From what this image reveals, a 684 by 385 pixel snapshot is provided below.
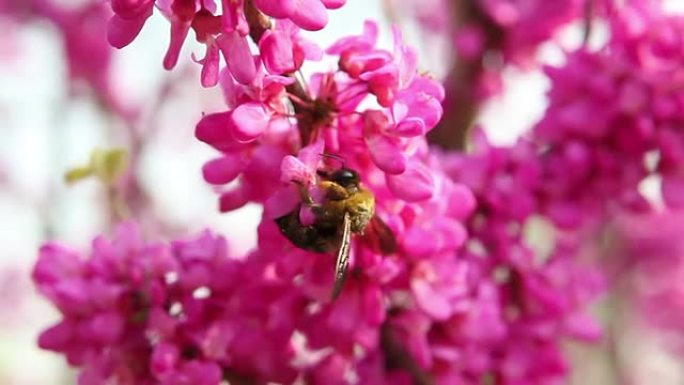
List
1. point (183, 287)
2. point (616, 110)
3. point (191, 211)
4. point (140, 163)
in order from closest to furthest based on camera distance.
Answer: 1. point (183, 287)
2. point (616, 110)
3. point (140, 163)
4. point (191, 211)

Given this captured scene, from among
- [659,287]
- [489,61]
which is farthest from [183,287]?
[659,287]

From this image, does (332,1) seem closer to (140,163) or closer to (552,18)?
(552,18)

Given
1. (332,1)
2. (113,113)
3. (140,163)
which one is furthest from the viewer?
(113,113)

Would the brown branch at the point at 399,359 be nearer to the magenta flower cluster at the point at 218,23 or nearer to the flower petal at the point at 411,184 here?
the flower petal at the point at 411,184

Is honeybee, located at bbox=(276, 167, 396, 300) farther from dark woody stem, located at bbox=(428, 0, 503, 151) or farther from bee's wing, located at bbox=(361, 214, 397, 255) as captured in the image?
dark woody stem, located at bbox=(428, 0, 503, 151)

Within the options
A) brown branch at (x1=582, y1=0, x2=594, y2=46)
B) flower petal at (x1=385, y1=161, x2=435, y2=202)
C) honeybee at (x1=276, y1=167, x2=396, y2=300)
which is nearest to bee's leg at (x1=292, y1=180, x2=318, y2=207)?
honeybee at (x1=276, y1=167, x2=396, y2=300)

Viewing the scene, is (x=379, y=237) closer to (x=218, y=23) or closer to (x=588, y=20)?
(x=218, y=23)

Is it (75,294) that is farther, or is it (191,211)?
(191,211)
